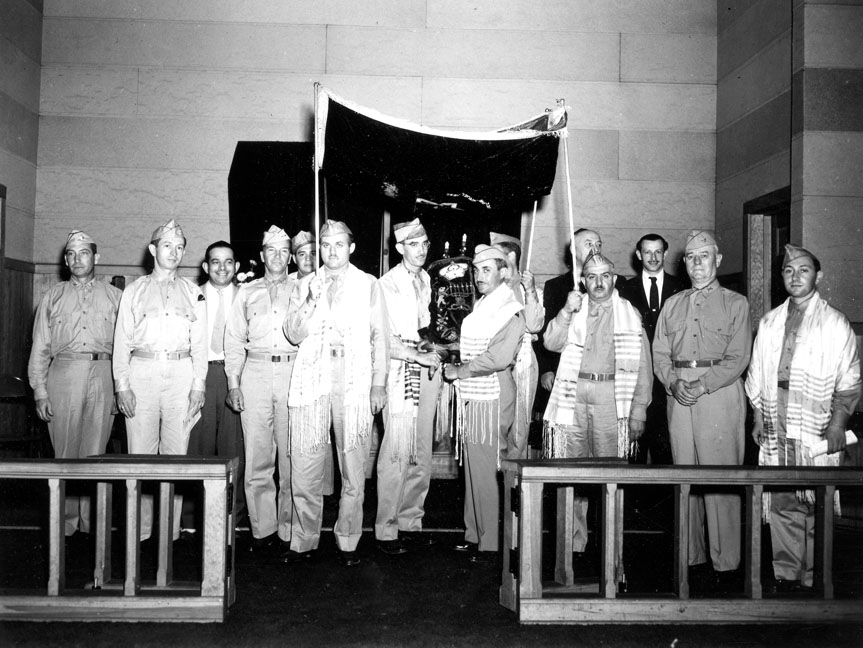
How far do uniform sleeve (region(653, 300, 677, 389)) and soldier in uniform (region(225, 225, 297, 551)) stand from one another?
199 cm

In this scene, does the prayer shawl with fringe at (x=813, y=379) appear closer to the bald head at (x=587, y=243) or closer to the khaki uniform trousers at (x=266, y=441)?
the bald head at (x=587, y=243)

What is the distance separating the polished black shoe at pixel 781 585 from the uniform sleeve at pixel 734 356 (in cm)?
94

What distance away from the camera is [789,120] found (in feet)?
16.1

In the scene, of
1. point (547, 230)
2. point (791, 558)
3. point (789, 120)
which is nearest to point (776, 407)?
point (791, 558)

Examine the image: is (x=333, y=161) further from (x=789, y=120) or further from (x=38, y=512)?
(x=789, y=120)

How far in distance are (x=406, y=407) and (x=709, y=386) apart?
1.59 metres

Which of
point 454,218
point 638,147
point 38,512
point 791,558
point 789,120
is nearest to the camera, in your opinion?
point 791,558

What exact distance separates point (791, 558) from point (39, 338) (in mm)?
4194

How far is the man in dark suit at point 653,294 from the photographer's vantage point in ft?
14.4

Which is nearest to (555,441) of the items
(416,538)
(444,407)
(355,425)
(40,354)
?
(444,407)

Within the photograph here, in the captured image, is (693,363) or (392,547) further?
(392,547)

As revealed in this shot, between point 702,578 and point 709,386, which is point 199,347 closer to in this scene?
point 709,386

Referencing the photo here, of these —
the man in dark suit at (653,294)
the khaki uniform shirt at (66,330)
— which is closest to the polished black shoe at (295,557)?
the khaki uniform shirt at (66,330)

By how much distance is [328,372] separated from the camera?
11.8ft
